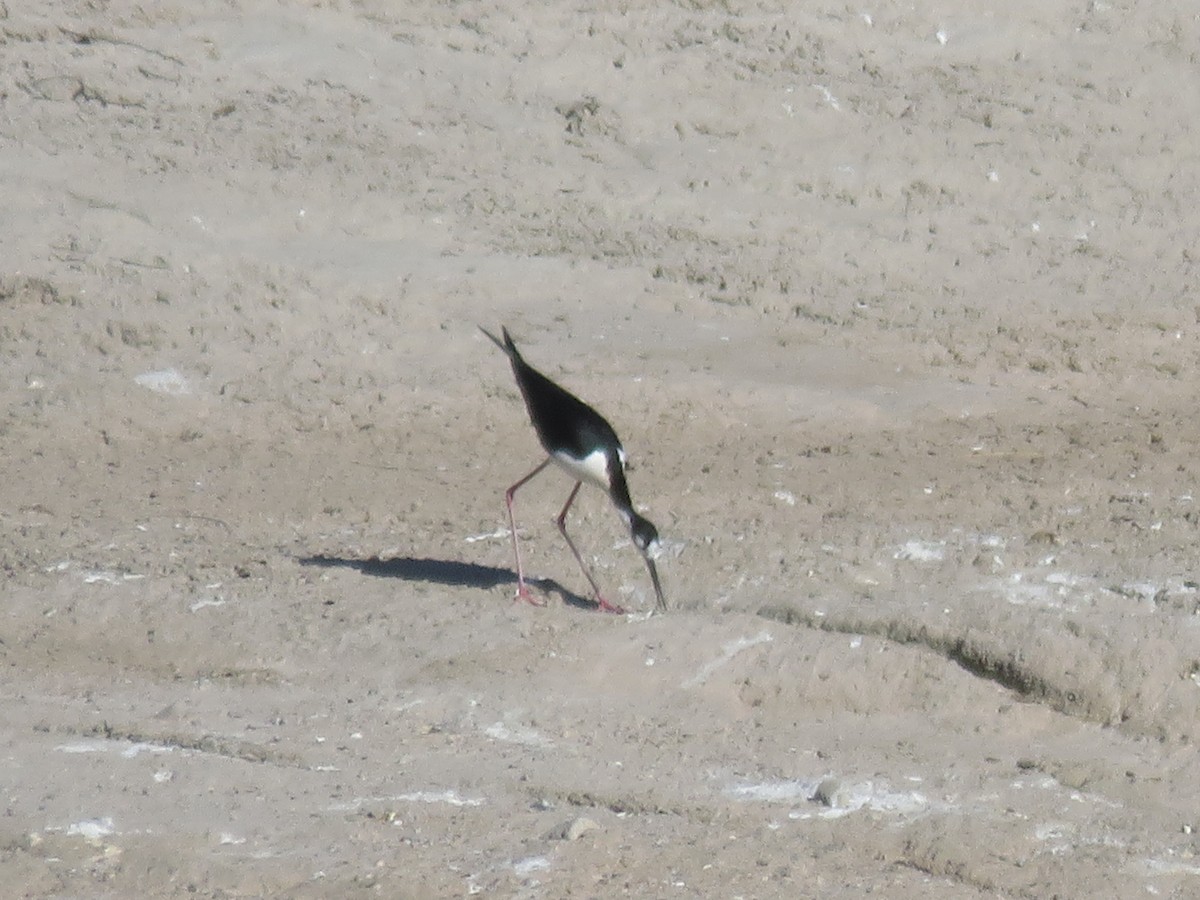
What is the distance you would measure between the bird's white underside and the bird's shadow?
42 cm

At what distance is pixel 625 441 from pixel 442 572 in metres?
1.68

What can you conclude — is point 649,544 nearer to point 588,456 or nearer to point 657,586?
point 657,586

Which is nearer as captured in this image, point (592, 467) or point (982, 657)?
point (982, 657)

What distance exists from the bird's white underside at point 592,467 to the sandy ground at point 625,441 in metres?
0.39

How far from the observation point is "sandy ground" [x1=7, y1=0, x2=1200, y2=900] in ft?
17.5

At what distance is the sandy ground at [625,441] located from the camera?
5324 millimetres

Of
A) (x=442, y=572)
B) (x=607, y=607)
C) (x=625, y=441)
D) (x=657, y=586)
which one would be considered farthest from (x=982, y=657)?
(x=625, y=441)

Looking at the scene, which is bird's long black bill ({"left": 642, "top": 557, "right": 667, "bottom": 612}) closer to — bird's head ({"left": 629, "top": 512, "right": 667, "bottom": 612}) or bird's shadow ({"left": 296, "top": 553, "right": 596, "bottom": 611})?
bird's head ({"left": 629, "top": 512, "right": 667, "bottom": 612})

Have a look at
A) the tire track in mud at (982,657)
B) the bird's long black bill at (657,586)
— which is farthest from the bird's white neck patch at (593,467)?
the tire track in mud at (982,657)

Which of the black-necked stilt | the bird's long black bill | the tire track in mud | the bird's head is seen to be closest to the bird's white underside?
the black-necked stilt

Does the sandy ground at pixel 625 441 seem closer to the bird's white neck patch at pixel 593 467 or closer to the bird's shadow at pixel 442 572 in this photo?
the bird's shadow at pixel 442 572

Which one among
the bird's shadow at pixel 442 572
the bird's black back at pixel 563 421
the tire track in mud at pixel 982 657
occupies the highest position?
the bird's black back at pixel 563 421

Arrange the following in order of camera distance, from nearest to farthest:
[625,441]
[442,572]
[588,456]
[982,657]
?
[982,657], [588,456], [442,572], [625,441]

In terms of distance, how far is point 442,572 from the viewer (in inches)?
287
